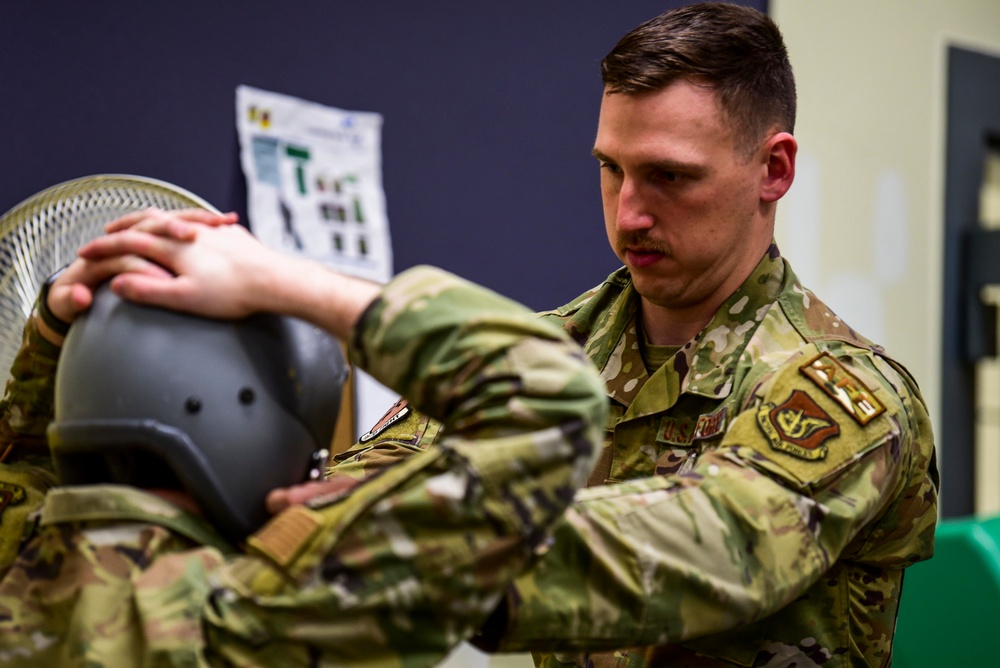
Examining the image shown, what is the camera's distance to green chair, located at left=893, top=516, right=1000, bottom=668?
2.23 meters

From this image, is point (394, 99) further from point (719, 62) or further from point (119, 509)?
point (119, 509)

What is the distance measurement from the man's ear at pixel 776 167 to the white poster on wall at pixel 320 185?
108cm

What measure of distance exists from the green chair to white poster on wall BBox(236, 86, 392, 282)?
1.30 meters

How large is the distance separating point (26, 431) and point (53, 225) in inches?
16.2

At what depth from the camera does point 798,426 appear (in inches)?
49.6

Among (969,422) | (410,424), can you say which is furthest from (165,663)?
(969,422)

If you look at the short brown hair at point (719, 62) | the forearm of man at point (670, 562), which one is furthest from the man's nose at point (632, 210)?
the forearm of man at point (670, 562)

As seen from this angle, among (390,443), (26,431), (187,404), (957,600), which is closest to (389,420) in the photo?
(390,443)

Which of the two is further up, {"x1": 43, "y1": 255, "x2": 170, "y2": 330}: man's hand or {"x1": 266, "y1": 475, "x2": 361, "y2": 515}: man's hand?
{"x1": 43, "y1": 255, "x2": 170, "y2": 330}: man's hand

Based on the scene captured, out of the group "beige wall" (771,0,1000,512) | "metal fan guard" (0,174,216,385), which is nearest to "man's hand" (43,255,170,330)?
"metal fan guard" (0,174,216,385)

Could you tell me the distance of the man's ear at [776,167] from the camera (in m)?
1.59

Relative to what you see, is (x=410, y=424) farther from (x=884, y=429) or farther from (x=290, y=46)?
(x=290, y=46)

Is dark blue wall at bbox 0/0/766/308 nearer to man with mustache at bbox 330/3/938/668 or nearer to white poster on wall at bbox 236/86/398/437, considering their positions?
white poster on wall at bbox 236/86/398/437

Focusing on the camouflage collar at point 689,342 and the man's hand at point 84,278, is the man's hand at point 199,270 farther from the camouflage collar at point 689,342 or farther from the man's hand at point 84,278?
the camouflage collar at point 689,342
